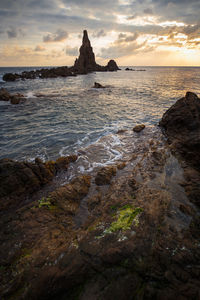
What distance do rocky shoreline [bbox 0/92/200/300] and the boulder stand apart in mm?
648

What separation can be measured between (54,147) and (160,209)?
271 inches

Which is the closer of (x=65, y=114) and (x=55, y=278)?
(x=55, y=278)

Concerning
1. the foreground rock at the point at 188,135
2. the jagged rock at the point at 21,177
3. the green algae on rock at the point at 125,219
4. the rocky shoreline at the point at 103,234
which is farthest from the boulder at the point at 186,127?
the jagged rock at the point at 21,177

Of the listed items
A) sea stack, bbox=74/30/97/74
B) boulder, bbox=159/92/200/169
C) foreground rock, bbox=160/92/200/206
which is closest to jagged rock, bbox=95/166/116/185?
foreground rock, bbox=160/92/200/206

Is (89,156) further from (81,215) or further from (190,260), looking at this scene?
(190,260)

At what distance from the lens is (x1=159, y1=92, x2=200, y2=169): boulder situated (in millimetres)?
6508

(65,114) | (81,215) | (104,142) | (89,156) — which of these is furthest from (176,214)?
(65,114)

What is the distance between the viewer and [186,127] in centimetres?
837

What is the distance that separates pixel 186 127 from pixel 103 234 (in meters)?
8.01

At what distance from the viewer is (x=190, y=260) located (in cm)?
245

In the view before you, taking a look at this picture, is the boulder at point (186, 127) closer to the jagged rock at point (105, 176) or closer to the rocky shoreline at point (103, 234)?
the rocky shoreline at point (103, 234)

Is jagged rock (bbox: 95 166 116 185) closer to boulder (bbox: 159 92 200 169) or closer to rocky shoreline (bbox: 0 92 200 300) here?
rocky shoreline (bbox: 0 92 200 300)

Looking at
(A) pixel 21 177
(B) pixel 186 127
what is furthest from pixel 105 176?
(B) pixel 186 127

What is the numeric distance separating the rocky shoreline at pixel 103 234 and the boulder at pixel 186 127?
648mm
